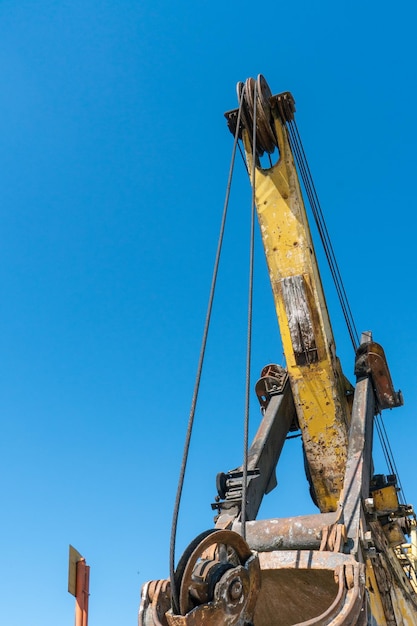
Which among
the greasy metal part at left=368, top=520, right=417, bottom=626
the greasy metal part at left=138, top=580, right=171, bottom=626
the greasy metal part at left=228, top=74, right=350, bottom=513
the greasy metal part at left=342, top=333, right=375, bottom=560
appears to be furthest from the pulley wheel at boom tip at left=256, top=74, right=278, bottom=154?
the greasy metal part at left=138, top=580, right=171, bottom=626

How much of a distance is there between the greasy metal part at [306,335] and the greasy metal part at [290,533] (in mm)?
1807

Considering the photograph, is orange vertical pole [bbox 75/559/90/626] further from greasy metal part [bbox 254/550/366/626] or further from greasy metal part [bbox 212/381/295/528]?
greasy metal part [bbox 254/550/366/626]

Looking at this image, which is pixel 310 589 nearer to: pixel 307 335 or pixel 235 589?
pixel 235 589

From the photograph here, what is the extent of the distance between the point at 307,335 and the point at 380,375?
1.03 meters

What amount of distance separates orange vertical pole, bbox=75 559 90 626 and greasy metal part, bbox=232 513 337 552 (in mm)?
1951

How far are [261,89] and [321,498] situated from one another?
170 inches

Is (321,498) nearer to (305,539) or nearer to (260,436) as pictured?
(260,436)

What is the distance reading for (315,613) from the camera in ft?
14.7

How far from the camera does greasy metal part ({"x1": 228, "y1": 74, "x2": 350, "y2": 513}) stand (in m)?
6.12

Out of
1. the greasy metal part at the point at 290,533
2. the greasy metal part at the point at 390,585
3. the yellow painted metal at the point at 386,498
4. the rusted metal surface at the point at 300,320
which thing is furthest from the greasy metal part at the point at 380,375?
the greasy metal part at the point at 290,533

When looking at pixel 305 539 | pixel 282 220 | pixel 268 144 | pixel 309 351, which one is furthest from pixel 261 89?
pixel 305 539

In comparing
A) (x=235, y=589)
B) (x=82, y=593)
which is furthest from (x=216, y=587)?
(x=82, y=593)

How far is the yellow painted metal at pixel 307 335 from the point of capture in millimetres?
6121

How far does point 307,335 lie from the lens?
20.7 feet
